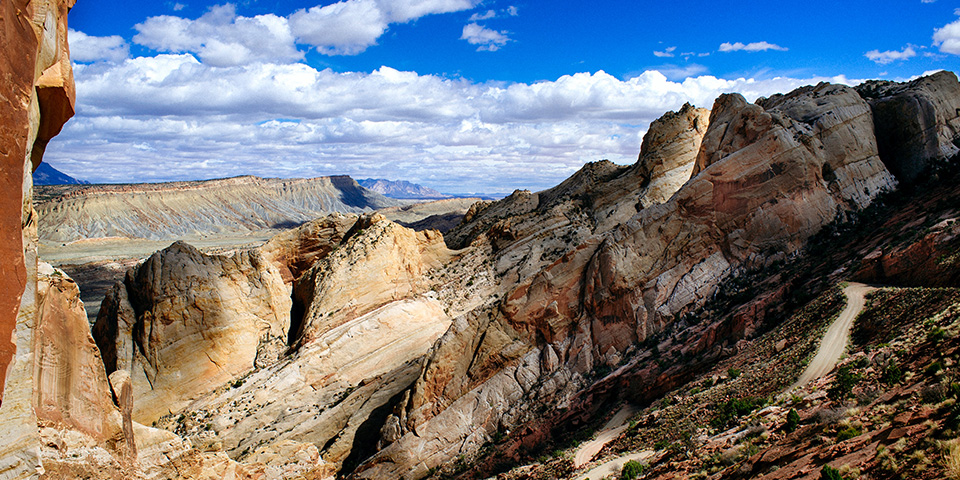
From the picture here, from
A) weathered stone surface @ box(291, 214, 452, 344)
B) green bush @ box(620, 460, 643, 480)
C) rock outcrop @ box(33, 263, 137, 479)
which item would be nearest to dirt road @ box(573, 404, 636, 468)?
green bush @ box(620, 460, 643, 480)

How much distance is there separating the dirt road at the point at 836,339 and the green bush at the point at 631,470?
6.88 metres

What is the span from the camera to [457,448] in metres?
32.7

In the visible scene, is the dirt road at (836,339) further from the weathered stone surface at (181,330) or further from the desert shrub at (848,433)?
the weathered stone surface at (181,330)

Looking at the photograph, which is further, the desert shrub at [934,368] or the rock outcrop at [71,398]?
the rock outcrop at [71,398]

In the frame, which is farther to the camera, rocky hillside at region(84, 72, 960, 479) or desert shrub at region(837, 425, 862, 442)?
rocky hillside at region(84, 72, 960, 479)

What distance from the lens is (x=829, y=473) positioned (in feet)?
41.5

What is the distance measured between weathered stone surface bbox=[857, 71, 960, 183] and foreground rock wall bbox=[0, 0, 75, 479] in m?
44.8

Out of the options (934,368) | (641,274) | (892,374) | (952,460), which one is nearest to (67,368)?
(952,460)

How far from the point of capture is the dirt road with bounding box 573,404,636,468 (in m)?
25.4

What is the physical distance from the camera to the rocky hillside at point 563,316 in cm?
2934

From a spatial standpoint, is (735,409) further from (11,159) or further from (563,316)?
(11,159)

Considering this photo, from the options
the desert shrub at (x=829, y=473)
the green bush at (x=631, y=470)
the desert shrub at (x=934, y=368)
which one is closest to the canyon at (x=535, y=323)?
the desert shrub at (x=934, y=368)

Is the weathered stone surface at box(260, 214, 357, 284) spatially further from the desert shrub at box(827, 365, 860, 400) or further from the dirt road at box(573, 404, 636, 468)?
the desert shrub at box(827, 365, 860, 400)

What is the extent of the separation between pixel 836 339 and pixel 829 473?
511 inches
